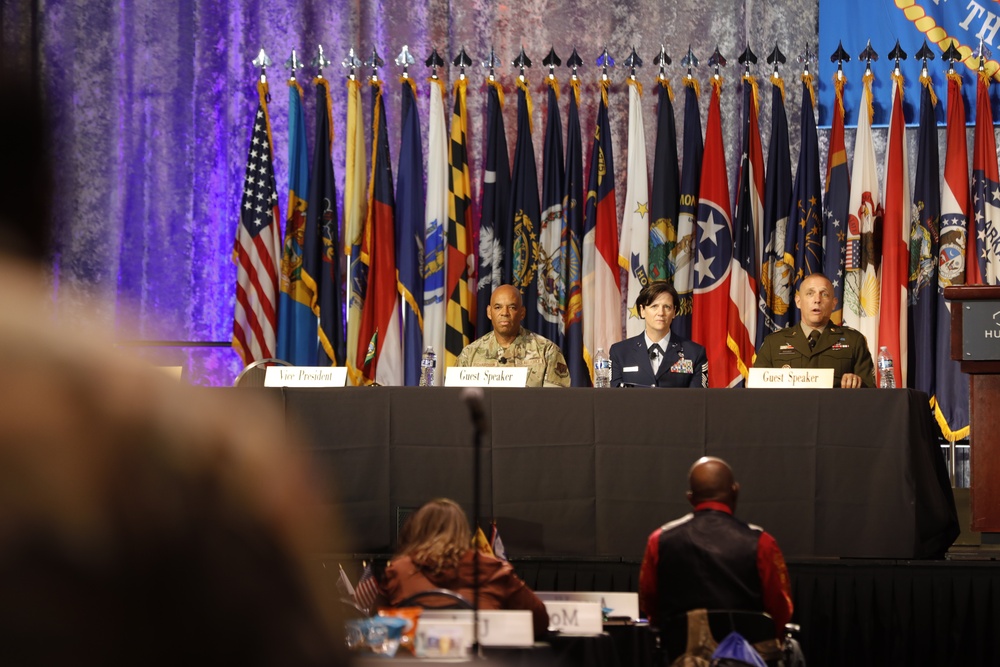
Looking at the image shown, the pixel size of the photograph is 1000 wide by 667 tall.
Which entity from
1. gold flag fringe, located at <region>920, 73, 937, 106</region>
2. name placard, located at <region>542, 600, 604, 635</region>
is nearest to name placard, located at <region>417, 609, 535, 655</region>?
name placard, located at <region>542, 600, 604, 635</region>

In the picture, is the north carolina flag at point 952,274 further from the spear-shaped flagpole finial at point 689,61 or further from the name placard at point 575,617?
the name placard at point 575,617

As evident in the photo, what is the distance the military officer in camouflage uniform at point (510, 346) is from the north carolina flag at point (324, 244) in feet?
4.88

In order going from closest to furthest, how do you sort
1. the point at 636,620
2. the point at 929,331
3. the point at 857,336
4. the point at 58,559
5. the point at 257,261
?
the point at 58,559 < the point at 636,620 < the point at 857,336 < the point at 929,331 < the point at 257,261

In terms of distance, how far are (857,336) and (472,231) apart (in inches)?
106

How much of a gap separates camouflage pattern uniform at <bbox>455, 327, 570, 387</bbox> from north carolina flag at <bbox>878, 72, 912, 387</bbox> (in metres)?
2.12

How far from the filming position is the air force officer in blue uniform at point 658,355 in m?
5.44

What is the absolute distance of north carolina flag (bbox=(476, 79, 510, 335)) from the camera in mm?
7098

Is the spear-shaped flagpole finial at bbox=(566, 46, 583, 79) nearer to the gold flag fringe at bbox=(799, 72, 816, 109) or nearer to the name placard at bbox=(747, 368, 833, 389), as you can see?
the gold flag fringe at bbox=(799, 72, 816, 109)

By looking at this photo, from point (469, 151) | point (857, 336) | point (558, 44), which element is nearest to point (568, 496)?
point (857, 336)

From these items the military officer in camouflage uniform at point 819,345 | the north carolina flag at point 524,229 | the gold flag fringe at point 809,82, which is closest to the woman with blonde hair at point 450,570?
the military officer in camouflage uniform at point 819,345

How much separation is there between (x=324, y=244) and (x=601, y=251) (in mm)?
1730

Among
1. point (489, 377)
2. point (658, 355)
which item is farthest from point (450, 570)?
point (658, 355)

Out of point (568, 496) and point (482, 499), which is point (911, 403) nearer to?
point (568, 496)

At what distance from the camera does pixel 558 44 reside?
7.70m
